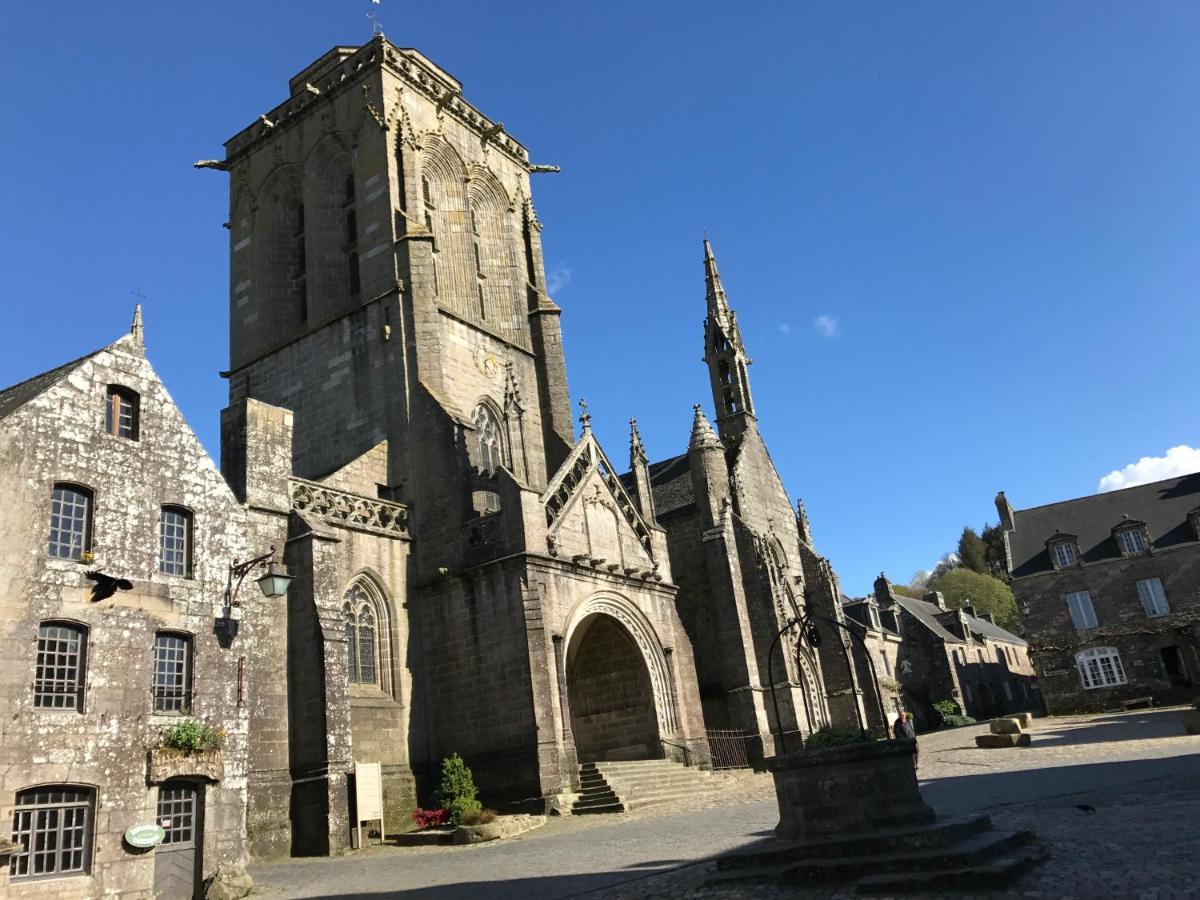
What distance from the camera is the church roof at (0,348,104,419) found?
14.7m

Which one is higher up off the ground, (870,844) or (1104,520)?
(1104,520)

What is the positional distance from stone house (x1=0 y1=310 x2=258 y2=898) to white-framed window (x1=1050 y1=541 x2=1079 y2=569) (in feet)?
128

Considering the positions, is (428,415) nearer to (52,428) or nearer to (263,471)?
(263,471)

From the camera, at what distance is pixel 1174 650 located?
40.6 metres

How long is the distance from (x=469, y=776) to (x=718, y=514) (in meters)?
13.8

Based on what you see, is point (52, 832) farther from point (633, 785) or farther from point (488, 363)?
point (488, 363)

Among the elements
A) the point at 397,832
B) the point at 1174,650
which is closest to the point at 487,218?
the point at 397,832

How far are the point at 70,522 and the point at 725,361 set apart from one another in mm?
27424

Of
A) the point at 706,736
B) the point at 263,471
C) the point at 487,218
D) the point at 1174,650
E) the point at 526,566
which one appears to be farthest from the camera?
the point at 1174,650

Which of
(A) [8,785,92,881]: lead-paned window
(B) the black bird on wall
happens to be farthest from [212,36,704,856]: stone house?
(B) the black bird on wall

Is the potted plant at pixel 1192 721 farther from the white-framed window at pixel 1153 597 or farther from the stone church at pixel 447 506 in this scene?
the white-framed window at pixel 1153 597

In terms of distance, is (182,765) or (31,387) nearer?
(182,765)

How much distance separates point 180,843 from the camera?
1448 cm

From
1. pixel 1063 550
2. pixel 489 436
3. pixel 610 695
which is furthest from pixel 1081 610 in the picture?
pixel 489 436
